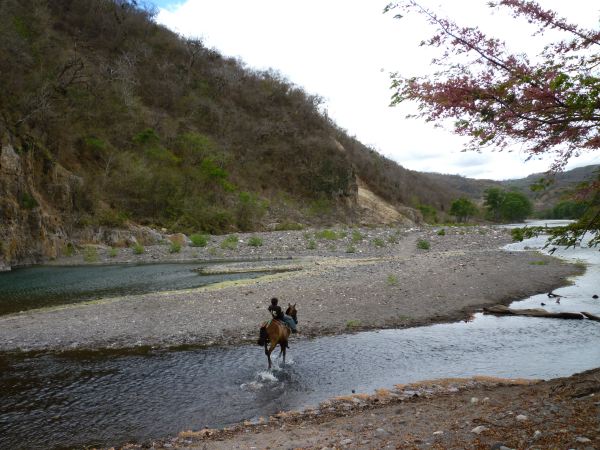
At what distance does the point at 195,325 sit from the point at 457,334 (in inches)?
324

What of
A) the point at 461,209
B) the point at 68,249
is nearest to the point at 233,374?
the point at 68,249

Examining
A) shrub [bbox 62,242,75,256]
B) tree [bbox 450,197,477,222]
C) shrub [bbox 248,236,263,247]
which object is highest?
tree [bbox 450,197,477,222]

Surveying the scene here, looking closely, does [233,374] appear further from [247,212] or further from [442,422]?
[247,212]

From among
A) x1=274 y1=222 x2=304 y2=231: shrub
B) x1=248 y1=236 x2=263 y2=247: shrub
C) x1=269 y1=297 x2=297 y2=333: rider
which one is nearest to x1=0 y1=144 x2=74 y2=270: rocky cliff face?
x1=248 y1=236 x2=263 y2=247: shrub

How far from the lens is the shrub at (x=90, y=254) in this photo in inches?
1353

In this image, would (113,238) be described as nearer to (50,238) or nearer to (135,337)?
(50,238)

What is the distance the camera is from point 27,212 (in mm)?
35469

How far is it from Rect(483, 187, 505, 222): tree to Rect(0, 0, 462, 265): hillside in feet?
186

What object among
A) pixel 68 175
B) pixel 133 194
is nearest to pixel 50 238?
pixel 68 175

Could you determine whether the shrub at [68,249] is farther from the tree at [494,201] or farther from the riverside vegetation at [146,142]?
the tree at [494,201]

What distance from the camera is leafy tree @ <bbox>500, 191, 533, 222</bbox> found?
144m

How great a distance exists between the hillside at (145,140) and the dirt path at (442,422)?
33.2 metres

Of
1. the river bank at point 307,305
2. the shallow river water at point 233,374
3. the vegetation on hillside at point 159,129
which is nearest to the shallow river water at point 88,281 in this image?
the river bank at point 307,305

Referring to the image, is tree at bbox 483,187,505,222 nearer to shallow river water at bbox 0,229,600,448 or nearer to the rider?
shallow river water at bbox 0,229,600,448
